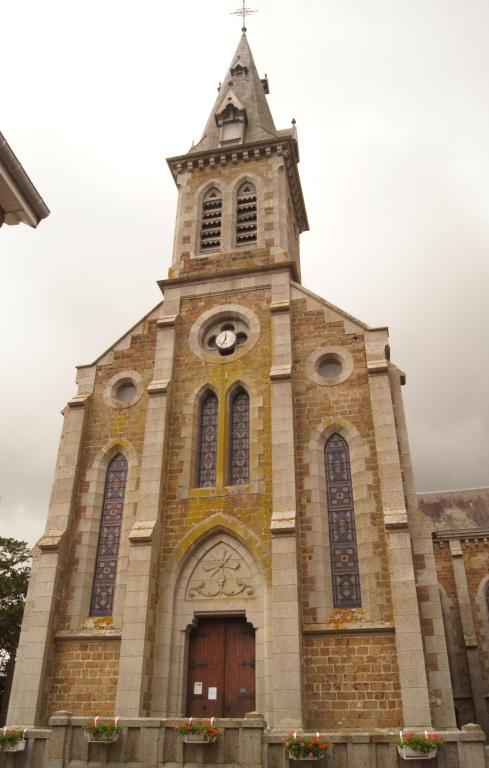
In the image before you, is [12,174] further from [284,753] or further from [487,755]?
[487,755]

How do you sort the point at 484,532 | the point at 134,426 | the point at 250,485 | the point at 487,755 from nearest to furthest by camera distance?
the point at 487,755
the point at 250,485
the point at 134,426
the point at 484,532

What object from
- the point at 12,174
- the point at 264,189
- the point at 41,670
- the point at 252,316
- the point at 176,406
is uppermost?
the point at 264,189

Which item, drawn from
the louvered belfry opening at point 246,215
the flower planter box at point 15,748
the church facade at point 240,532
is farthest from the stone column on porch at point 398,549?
the flower planter box at point 15,748

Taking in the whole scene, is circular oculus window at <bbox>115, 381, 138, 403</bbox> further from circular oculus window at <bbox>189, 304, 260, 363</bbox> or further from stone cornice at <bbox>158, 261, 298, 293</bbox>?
stone cornice at <bbox>158, 261, 298, 293</bbox>

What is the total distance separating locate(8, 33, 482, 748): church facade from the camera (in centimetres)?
1413

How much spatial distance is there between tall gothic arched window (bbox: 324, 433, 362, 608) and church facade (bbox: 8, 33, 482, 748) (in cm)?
4

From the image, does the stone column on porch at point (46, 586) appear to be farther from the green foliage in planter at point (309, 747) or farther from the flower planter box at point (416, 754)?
the flower planter box at point (416, 754)

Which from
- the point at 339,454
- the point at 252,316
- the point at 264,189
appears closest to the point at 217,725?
the point at 339,454

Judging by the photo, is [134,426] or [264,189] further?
[264,189]

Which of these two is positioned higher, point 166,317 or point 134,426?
→ point 166,317

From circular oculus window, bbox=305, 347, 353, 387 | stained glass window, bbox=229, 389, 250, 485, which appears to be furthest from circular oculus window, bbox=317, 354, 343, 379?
stained glass window, bbox=229, 389, 250, 485

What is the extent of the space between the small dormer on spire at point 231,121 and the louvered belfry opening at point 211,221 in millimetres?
2891

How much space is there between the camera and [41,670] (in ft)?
49.4

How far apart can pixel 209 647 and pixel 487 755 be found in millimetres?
7716
